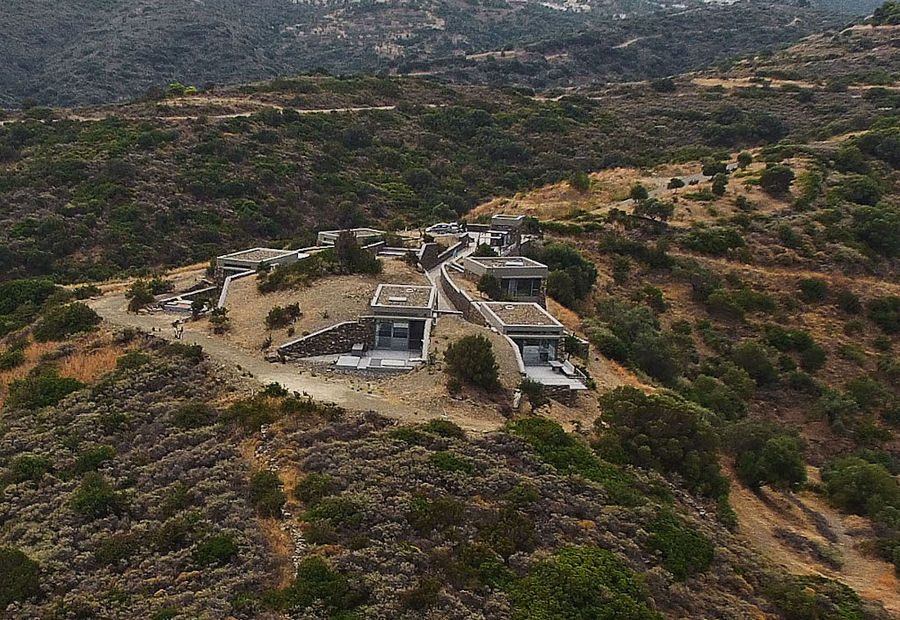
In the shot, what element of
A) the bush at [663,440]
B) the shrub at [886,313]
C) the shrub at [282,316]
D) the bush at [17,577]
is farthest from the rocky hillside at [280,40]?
the bush at [17,577]

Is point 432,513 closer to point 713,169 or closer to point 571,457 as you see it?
point 571,457

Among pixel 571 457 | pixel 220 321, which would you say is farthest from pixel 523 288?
pixel 571 457

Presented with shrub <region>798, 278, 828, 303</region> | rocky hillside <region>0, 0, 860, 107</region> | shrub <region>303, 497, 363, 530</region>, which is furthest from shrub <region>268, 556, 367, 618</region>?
rocky hillside <region>0, 0, 860, 107</region>

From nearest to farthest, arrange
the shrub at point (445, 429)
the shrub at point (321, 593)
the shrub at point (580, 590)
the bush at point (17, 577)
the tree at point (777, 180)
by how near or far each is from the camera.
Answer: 1. the shrub at point (321, 593)
2. the shrub at point (580, 590)
3. the bush at point (17, 577)
4. the shrub at point (445, 429)
5. the tree at point (777, 180)

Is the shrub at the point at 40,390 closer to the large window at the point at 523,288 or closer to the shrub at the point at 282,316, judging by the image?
the shrub at the point at 282,316

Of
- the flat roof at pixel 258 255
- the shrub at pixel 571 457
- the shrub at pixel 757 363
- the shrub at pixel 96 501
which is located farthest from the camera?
the shrub at pixel 757 363

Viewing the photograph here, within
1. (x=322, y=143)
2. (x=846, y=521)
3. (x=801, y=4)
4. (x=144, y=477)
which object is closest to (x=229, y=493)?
(x=144, y=477)

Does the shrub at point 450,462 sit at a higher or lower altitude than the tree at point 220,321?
lower
